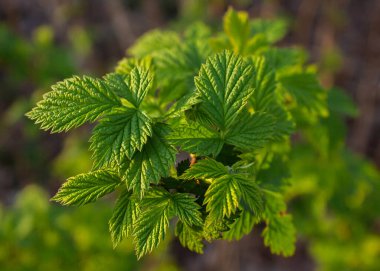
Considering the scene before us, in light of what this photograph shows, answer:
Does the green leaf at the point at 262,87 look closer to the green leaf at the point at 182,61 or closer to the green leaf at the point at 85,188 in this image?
the green leaf at the point at 182,61

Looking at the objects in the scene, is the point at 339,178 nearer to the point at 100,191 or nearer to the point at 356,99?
the point at 100,191

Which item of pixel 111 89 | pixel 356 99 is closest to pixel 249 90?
pixel 111 89

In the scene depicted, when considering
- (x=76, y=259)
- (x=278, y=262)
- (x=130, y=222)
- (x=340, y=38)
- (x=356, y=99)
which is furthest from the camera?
(x=340, y=38)

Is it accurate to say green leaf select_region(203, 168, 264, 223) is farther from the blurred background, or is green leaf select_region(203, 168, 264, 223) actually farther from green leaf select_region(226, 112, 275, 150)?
the blurred background

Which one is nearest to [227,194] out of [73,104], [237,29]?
[73,104]

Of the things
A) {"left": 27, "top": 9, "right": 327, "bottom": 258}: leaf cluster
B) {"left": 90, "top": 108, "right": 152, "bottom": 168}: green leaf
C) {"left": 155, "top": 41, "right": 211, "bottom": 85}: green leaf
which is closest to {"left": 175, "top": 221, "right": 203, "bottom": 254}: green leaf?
{"left": 27, "top": 9, "right": 327, "bottom": 258}: leaf cluster

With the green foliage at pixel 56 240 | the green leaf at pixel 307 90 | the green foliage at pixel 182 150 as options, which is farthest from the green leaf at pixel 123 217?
the green foliage at pixel 56 240

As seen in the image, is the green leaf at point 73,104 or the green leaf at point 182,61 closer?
the green leaf at point 73,104

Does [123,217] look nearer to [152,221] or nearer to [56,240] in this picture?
[152,221]
